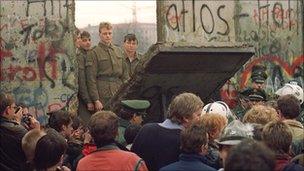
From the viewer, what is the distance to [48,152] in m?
4.61

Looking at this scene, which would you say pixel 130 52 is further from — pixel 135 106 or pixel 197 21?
pixel 135 106

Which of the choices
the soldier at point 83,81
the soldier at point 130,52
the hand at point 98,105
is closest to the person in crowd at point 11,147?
the hand at point 98,105

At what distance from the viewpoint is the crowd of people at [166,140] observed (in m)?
4.42

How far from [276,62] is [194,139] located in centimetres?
Answer: 832

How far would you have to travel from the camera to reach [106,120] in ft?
15.6

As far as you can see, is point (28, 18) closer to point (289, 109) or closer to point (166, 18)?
point (166, 18)

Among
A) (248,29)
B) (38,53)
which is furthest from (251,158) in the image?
(248,29)

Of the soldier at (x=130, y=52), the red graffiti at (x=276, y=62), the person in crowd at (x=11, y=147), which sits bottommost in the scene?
the person in crowd at (x=11, y=147)

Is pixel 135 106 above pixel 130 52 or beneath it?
beneath

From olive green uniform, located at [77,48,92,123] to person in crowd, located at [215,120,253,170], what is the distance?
560 cm

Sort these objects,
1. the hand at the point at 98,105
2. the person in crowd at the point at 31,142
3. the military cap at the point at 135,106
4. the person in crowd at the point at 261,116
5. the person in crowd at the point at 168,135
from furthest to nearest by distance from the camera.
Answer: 1. the hand at the point at 98,105
2. the military cap at the point at 135,106
3. the person in crowd at the point at 261,116
4. the person in crowd at the point at 168,135
5. the person in crowd at the point at 31,142

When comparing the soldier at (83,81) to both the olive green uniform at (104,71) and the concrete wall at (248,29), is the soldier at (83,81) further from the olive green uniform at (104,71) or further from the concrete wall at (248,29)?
the concrete wall at (248,29)

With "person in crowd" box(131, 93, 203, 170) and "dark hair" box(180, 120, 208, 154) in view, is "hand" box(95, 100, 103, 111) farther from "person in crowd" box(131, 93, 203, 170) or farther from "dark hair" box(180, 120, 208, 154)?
"dark hair" box(180, 120, 208, 154)

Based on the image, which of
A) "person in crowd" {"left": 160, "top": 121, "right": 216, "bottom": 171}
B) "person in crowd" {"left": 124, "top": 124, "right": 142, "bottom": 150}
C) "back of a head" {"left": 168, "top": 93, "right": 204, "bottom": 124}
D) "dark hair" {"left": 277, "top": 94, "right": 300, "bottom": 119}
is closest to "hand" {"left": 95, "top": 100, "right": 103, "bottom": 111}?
"person in crowd" {"left": 124, "top": 124, "right": 142, "bottom": 150}
